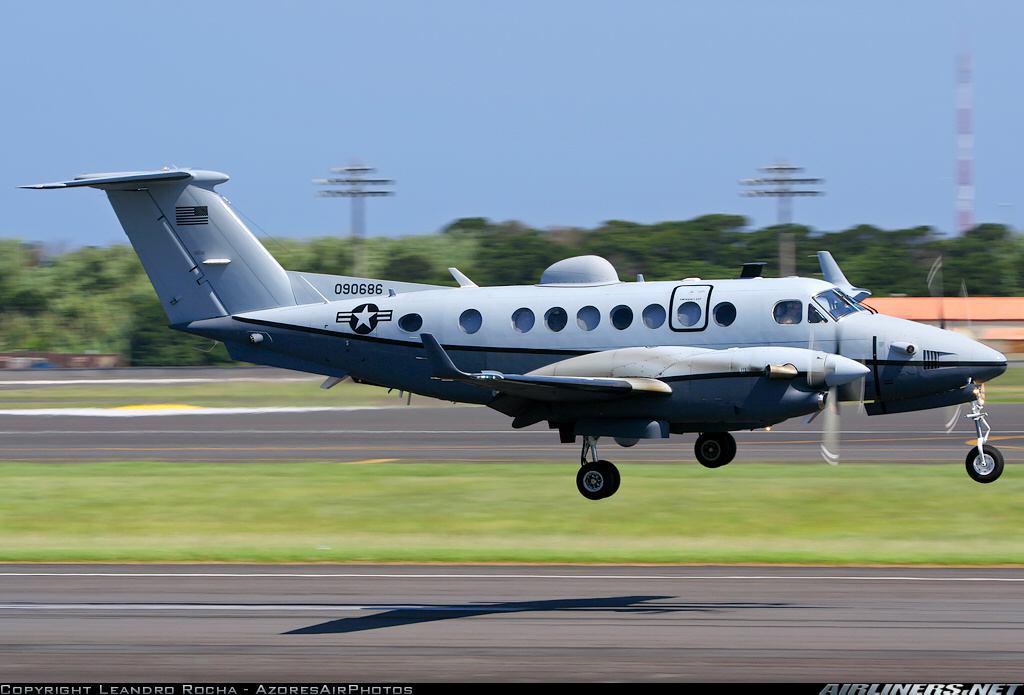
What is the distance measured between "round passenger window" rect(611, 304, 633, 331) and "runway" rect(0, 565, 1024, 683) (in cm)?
437

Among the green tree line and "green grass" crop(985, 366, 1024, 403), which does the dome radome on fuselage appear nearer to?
"green grass" crop(985, 366, 1024, 403)

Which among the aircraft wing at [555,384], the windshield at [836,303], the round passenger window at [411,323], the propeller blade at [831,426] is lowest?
the propeller blade at [831,426]

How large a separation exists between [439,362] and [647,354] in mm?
3554

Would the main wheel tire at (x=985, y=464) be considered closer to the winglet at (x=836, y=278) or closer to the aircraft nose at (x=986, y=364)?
the aircraft nose at (x=986, y=364)

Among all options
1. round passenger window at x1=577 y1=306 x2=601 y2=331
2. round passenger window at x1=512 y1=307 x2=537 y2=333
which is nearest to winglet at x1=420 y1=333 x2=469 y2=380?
round passenger window at x1=512 y1=307 x2=537 y2=333

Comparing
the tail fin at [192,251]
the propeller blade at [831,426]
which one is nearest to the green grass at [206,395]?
the tail fin at [192,251]

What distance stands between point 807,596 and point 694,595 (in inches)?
69.8

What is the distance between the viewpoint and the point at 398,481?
35.6 m

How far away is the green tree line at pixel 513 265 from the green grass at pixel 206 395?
22096 mm

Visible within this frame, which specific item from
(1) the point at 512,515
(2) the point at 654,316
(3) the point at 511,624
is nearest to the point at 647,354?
(2) the point at 654,316

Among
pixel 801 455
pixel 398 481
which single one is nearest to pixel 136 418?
pixel 398 481

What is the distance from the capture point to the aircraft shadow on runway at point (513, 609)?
750 inches

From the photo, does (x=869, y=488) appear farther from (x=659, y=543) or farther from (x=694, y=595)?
(x=694, y=595)

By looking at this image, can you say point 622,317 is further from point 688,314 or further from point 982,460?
point 982,460
